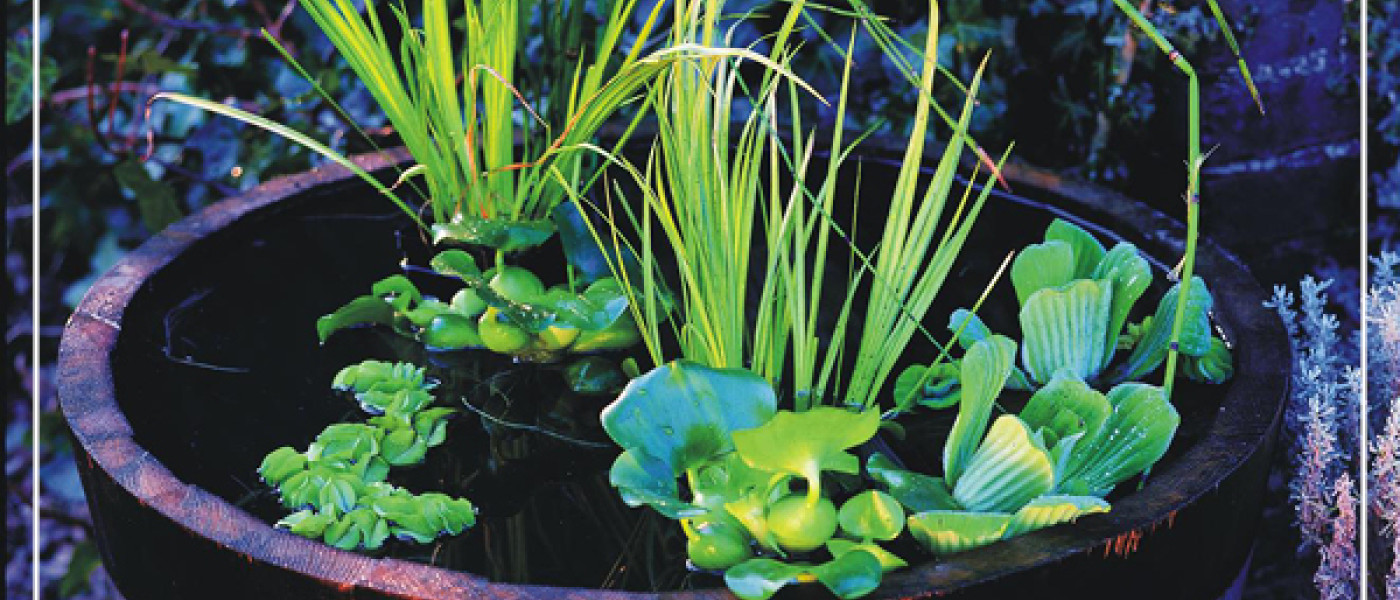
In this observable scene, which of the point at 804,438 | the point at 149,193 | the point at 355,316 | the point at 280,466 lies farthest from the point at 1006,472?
the point at 149,193

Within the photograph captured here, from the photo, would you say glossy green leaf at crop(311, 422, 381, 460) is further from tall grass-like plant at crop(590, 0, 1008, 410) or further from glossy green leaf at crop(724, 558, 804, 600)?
glossy green leaf at crop(724, 558, 804, 600)

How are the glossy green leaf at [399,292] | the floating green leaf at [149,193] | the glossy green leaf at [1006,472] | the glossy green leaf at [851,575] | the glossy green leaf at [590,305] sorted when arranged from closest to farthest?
the glossy green leaf at [851,575]
the glossy green leaf at [1006,472]
the glossy green leaf at [590,305]
the glossy green leaf at [399,292]
the floating green leaf at [149,193]

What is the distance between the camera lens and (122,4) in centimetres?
249

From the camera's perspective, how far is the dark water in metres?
1.13

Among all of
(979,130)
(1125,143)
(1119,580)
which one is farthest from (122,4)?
(1119,580)

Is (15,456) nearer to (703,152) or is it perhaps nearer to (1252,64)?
(703,152)

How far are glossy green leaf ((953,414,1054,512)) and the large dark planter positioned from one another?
50 millimetres

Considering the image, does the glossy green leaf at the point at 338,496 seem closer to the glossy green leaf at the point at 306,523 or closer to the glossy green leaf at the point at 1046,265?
the glossy green leaf at the point at 306,523

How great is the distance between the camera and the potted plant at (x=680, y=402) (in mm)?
1003

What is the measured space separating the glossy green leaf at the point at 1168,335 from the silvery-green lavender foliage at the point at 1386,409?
226 mm

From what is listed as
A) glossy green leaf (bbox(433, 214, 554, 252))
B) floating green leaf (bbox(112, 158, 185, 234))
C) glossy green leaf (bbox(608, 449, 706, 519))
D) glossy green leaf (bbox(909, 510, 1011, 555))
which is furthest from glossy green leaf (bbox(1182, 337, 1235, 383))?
floating green leaf (bbox(112, 158, 185, 234))

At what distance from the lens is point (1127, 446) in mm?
1107

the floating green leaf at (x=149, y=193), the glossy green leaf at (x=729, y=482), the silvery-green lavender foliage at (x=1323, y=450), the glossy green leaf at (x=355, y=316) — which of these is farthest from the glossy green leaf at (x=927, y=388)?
the floating green leaf at (x=149, y=193)

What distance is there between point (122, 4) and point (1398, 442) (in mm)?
2147
